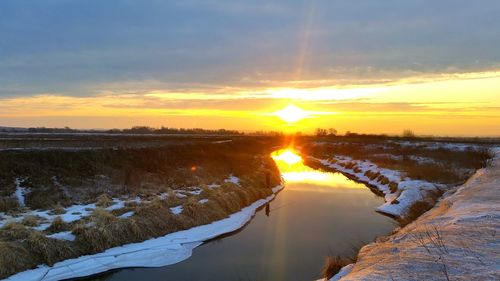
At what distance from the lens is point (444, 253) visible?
9.97 m

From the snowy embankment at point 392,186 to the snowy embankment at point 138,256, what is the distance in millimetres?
10180

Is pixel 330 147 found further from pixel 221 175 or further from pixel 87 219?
pixel 87 219

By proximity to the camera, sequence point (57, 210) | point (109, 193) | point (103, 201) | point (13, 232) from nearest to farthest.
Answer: point (13, 232) < point (57, 210) < point (103, 201) < point (109, 193)

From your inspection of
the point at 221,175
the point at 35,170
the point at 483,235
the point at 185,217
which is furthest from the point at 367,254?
the point at 221,175

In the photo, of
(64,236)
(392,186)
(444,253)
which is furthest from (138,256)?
(392,186)

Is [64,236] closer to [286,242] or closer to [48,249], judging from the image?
[48,249]

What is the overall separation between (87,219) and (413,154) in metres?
50.8

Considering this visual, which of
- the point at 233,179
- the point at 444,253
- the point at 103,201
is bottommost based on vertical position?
the point at 233,179

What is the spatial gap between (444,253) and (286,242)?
10.5m

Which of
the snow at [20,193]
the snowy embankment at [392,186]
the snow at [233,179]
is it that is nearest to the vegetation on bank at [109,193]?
the snow at [20,193]

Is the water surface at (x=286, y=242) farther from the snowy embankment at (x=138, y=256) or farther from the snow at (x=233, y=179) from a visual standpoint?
the snow at (x=233, y=179)

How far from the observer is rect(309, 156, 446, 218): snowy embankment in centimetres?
2648

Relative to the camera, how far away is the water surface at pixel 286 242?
15.8 metres

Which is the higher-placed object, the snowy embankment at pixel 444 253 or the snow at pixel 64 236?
the snowy embankment at pixel 444 253
